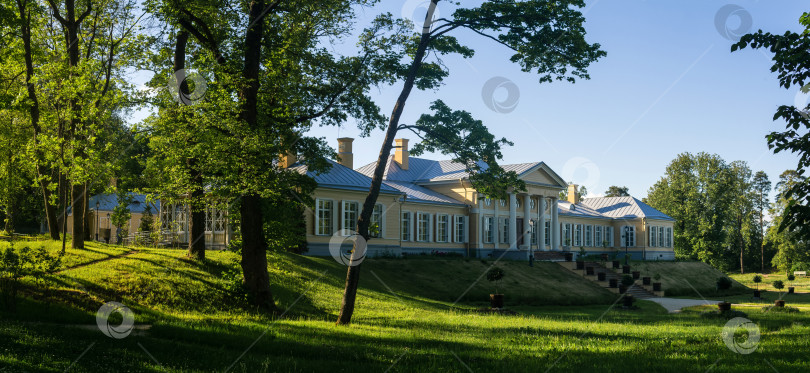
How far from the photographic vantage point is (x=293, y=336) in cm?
1143

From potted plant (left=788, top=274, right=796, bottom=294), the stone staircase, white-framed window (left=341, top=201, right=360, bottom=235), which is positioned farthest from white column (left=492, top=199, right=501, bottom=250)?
potted plant (left=788, top=274, right=796, bottom=294)

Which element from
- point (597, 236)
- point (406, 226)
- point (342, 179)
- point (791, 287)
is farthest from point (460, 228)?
point (791, 287)

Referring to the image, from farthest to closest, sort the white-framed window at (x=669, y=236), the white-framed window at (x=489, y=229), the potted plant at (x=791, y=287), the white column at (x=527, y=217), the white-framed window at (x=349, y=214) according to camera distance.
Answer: the white-framed window at (x=669, y=236) < the white column at (x=527, y=217) < the white-framed window at (x=489, y=229) < the potted plant at (x=791, y=287) < the white-framed window at (x=349, y=214)

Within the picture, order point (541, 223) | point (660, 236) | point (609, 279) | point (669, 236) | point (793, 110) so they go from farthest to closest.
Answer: point (669, 236) → point (660, 236) → point (541, 223) → point (609, 279) → point (793, 110)

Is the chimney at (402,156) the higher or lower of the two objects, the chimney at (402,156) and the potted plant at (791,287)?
the higher

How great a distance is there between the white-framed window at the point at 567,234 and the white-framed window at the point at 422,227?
16949mm

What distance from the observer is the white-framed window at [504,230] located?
1678 inches

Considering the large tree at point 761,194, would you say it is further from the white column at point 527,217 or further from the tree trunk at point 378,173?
the tree trunk at point 378,173

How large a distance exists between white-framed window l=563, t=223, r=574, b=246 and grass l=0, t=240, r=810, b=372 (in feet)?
99.1

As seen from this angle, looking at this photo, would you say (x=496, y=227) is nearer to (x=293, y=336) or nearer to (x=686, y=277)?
(x=686, y=277)

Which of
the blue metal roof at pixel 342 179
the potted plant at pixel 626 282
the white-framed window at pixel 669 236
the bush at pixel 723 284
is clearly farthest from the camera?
the white-framed window at pixel 669 236

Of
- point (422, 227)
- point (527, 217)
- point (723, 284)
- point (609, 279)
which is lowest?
point (723, 284)

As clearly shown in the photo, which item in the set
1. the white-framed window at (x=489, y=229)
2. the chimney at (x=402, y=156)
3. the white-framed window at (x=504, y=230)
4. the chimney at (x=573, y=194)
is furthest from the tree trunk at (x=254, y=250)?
the chimney at (x=573, y=194)

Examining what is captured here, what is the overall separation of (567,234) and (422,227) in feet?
60.3
